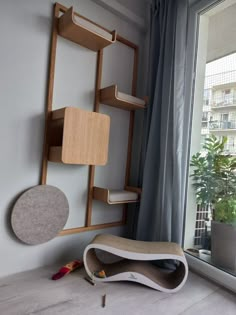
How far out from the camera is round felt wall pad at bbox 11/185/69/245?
4.70 feet

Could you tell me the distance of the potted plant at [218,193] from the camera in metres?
1.51

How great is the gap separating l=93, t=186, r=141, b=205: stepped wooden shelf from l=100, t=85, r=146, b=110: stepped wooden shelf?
0.66 meters

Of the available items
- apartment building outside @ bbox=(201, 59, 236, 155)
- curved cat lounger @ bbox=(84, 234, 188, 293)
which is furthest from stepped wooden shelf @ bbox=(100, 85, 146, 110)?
curved cat lounger @ bbox=(84, 234, 188, 293)

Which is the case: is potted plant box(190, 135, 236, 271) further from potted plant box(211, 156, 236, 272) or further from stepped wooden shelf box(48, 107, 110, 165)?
stepped wooden shelf box(48, 107, 110, 165)

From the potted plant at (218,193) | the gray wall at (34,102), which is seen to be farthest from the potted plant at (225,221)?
the gray wall at (34,102)

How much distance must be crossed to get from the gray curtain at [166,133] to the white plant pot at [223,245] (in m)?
0.23

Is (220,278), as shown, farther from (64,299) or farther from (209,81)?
(209,81)

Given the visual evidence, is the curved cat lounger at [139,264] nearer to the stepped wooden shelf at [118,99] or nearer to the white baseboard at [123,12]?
the stepped wooden shelf at [118,99]

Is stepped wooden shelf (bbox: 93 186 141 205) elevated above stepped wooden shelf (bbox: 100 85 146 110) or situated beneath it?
situated beneath

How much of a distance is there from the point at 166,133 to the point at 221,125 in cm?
38

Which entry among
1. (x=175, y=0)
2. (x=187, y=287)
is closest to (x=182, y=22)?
(x=175, y=0)

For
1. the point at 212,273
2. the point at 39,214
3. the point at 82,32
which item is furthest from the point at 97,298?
the point at 82,32

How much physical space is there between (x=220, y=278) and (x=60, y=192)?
1.18 m

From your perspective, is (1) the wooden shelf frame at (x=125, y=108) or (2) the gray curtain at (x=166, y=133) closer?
(2) the gray curtain at (x=166, y=133)
